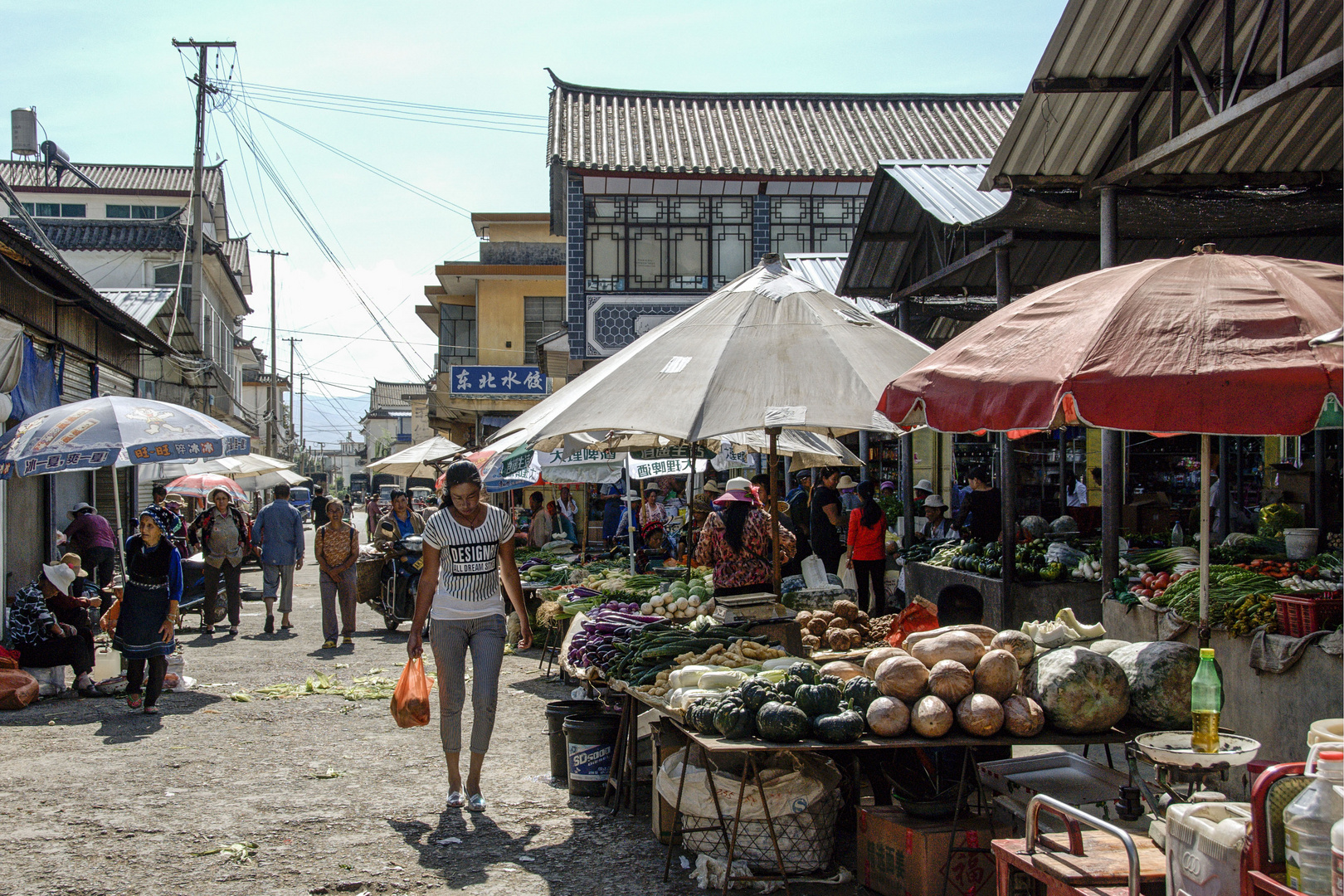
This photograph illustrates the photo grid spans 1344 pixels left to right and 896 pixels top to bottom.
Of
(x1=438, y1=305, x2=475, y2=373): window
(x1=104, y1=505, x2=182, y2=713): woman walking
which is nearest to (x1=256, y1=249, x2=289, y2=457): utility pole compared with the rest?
(x1=438, y1=305, x2=475, y2=373): window

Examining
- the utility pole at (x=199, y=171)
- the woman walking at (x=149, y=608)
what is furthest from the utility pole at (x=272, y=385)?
the woman walking at (x=149, y=608)

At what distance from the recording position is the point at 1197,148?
8297mm

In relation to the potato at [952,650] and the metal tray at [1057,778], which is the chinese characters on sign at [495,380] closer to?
the potato at [952,650]

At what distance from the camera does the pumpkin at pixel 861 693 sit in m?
5.15

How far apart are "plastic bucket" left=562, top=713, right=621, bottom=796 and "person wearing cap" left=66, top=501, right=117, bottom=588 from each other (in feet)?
26.7

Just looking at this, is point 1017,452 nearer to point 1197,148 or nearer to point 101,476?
point 1197,148

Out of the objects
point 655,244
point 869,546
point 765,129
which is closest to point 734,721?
point 869,546

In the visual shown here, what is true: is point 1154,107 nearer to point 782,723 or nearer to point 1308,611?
point 1308,611

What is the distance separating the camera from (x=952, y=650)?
5270mm

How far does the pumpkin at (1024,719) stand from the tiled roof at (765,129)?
17739mm

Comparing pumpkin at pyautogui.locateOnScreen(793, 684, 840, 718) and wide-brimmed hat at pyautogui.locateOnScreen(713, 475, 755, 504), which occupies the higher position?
wide-brimmed hat at pyautogui.locateOnScreen(713, 475, 755, 504)

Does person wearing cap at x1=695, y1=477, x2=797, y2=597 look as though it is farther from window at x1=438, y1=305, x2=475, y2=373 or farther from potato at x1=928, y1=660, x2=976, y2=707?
window at x1=438, y1=305, x2=475, y2=373

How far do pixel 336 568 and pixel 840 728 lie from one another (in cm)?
998

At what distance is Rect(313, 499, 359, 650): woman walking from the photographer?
43.5ft
